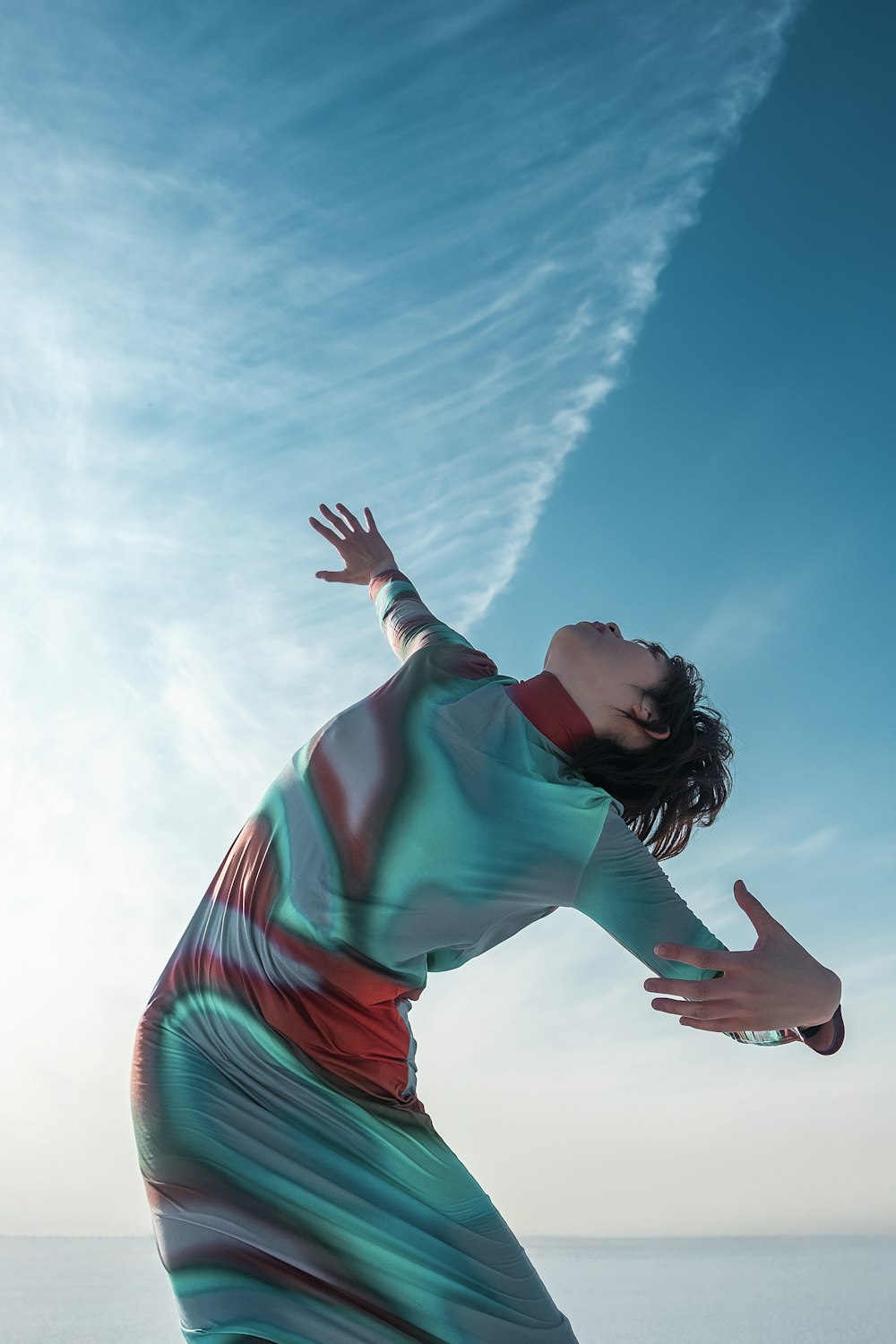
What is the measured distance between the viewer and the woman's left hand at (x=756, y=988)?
141 cm

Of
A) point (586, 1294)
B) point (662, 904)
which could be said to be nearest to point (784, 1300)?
point (586, 1294)

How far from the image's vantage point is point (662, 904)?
1680 millimetres

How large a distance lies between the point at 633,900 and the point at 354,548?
59.3 inches

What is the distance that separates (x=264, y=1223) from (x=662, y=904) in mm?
776

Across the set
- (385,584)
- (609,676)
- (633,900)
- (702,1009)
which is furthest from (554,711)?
(385,584)

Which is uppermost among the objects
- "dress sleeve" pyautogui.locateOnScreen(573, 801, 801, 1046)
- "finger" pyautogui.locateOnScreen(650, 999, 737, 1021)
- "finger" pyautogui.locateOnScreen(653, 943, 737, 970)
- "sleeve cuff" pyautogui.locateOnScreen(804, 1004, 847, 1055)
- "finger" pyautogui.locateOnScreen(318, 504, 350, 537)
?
"finger" pyautogui.locateOnScreen(318, 504, 350, 537)

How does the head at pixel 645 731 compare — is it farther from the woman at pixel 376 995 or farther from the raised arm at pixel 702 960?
the raised arm at pixel 702 960

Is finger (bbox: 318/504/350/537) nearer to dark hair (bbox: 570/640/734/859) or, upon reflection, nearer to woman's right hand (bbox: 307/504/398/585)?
woman's right hand (bbox: 307/504/398/585)

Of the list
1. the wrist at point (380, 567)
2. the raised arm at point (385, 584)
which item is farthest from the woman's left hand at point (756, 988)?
the wrist at point (380, 567)

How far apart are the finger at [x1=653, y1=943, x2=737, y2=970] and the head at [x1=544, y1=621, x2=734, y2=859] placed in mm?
465

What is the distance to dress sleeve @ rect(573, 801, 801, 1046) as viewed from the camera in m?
1.65

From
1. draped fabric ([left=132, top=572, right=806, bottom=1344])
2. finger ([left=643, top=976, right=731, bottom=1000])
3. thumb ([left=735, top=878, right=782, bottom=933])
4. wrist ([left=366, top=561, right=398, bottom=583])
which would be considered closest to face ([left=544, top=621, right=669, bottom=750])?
draped fabric ([left=132, top=572, right=806, bottom=1344])

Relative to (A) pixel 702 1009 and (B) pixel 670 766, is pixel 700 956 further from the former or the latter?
(B) pixel 670 766

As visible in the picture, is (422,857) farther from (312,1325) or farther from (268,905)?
(312,1325)
